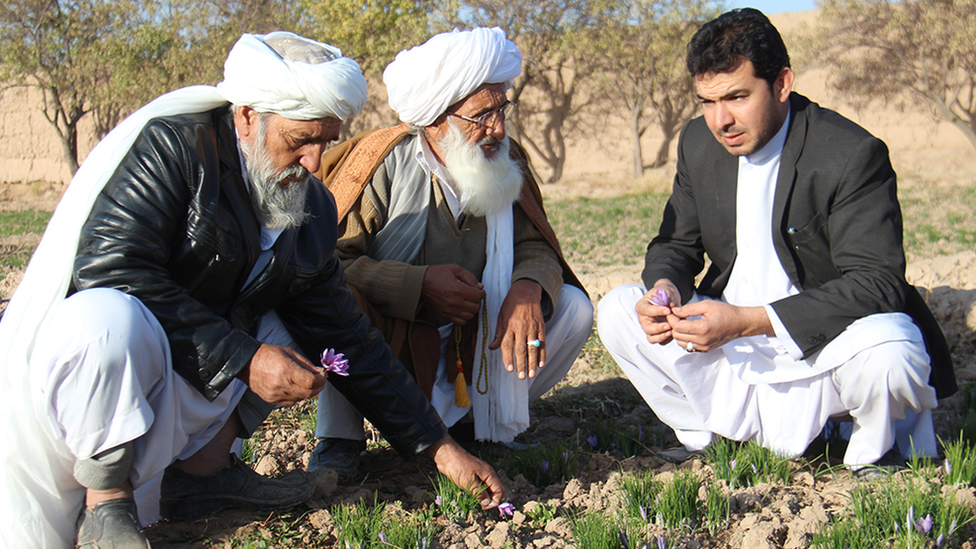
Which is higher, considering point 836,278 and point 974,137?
point 836,278

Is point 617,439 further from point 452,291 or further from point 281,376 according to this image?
point 281,376

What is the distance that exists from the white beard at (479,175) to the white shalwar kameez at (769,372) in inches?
25.2

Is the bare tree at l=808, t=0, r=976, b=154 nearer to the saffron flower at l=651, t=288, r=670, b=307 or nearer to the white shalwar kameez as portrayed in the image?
the white shalwar kameez

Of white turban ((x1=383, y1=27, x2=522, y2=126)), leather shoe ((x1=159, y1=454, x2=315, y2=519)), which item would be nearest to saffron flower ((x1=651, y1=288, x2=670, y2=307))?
white turban ((x1=383, y1=27, x2=522, y2=126))

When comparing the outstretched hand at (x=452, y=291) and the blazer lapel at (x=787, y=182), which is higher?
the blazer lapel at (x=787, y=182)

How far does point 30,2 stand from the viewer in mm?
19906

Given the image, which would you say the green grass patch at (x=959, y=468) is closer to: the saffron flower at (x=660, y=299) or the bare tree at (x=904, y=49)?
the saffron flower at (x=660, y=299)

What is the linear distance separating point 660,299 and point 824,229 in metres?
0.68

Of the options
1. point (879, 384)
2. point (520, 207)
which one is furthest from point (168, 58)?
point (879, 384)

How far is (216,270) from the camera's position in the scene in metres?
2.43

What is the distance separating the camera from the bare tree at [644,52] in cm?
2323

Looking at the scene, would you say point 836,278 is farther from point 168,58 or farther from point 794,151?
point 168,58

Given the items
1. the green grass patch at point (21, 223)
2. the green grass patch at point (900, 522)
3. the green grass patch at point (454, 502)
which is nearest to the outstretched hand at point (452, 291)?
the green grass patch at point (454, 502)

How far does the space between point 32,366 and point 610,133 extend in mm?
25271
